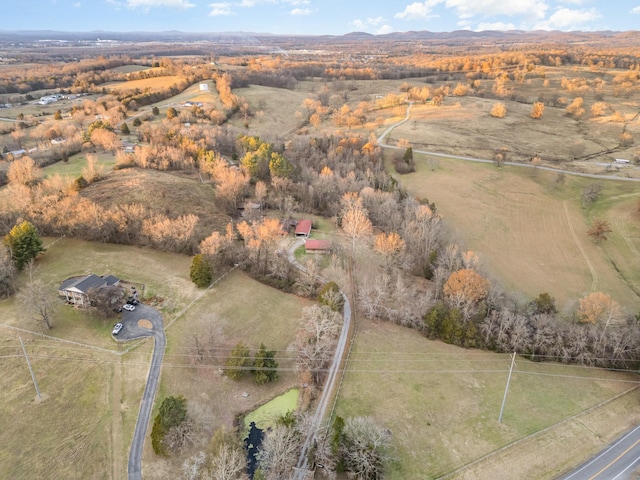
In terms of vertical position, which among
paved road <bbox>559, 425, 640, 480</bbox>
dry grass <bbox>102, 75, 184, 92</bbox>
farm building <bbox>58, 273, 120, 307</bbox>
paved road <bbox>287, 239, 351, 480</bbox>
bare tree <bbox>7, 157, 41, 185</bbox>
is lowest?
paved road <bbox>559, 425, 640, 480</bbox>

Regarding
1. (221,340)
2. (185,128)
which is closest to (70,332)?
(221,340)

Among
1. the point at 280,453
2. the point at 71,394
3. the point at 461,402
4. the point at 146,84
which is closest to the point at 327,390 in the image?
the point at 280,453

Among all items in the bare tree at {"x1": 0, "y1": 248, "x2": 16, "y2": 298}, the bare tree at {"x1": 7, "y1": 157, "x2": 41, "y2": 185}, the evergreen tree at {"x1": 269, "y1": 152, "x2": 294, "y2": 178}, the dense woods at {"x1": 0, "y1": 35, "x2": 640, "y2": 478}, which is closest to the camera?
the dense woods at {"x1": 0, "y1": 35, "x2": 640, "y2": 478}

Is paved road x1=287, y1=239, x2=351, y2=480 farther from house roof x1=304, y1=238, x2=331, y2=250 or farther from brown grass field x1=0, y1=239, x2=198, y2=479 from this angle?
brown grass field x1=0, y1=239, x2=198, y2=479

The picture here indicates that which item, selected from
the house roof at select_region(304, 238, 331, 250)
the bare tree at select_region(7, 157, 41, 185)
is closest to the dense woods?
the bare tree at select_region(7, 157, 41, 185)

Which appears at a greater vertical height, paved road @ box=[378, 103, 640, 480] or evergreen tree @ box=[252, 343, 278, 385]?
evergreen tree @ box=[252, 343, 278, 385]

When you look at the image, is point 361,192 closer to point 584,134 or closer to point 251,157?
point 251,157
